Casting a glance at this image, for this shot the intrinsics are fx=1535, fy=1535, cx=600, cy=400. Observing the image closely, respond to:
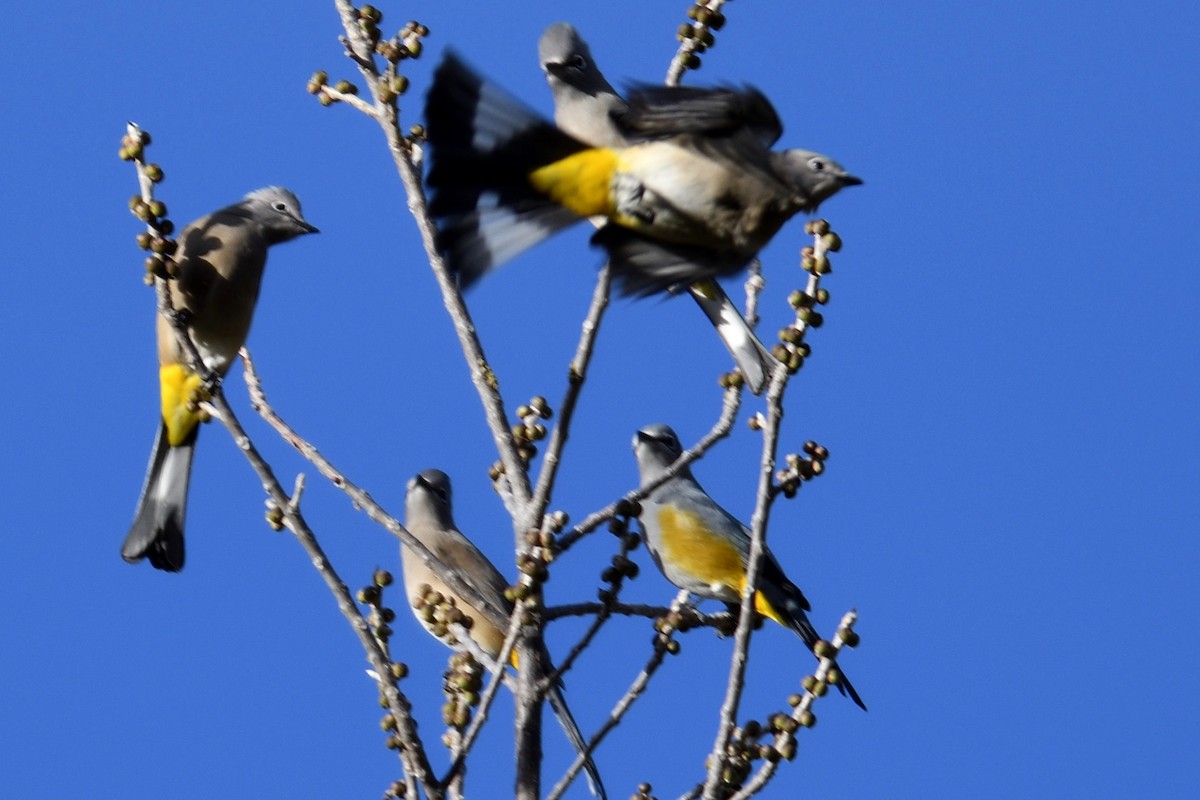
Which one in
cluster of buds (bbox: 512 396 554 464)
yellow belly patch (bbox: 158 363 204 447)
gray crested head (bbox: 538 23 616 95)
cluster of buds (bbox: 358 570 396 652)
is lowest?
cluster of buds (bbox: 358 570 396 652)

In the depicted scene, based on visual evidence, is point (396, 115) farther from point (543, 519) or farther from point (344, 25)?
point (543, 519)

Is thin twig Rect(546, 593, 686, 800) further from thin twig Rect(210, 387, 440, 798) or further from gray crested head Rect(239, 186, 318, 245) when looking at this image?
gray crested head Rect(239, 186, 318, 245)

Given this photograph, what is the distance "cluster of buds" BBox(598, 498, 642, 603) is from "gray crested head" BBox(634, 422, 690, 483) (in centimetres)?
327

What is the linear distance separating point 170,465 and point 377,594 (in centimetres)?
205

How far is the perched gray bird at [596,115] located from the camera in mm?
4336

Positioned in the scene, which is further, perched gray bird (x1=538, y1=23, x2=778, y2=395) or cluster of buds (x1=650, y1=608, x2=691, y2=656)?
perched gray bird (x1=538, y1=23, x2=778, y2=395)

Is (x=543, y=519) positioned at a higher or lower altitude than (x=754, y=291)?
lower

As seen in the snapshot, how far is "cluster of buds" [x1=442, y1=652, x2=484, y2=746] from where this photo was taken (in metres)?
3.20

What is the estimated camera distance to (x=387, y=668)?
9.49 ft

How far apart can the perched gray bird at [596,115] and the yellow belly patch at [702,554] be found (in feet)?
4.63

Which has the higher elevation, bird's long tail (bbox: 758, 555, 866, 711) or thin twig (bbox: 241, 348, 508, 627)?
bird's long tail (bbox: 758, 555, 866, 711)

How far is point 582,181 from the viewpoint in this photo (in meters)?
4.10

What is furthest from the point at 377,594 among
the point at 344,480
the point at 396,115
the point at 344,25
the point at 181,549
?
the point at 181,549

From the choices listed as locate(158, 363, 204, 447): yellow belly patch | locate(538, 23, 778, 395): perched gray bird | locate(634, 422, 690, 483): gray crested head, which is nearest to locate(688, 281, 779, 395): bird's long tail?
locate(538, 23, 778, 395): perched gray bird
